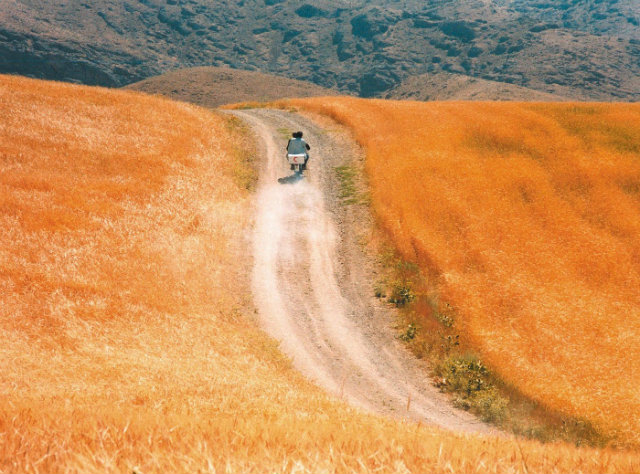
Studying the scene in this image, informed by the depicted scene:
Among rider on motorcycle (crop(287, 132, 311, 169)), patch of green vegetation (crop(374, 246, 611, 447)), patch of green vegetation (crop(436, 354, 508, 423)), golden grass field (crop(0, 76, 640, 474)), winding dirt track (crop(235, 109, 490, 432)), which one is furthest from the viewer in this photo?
rider on motorcycle (crop(287, 132, 311, 169))

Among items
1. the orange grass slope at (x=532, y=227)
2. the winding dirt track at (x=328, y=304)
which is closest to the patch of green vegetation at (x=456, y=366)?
the orange grass slope at (x=532, y=227)

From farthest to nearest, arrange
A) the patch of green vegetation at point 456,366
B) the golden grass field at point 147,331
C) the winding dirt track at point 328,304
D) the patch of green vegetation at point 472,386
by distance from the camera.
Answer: the winding dirt track at point 328,304 < the patch of green vegetation at point 472,386 < the patch of green vegetation at point 456,366 < the golden grass field at point 147,331

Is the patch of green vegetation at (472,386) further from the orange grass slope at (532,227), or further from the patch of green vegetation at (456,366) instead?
the orange grass slope at (532,227)

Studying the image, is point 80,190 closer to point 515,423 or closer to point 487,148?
point 515,423

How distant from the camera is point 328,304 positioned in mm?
21156

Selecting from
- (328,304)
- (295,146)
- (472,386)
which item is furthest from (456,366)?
(295,146)

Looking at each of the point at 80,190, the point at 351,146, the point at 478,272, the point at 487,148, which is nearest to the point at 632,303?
the point at 478,272

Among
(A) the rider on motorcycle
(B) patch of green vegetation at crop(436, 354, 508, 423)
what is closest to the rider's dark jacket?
(A) the rider on motorcycle

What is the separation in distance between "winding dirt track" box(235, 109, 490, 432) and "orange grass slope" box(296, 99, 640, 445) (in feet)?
9.59

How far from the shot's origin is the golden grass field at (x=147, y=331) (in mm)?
3207

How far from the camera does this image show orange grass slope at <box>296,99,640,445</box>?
1817 cm

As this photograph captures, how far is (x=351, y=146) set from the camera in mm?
38375

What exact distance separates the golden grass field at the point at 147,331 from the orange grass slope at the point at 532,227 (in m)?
9.33

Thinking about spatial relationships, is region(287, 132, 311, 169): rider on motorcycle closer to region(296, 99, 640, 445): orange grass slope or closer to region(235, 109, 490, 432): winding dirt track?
region(235, 109, 490, 432): winding dirt track
